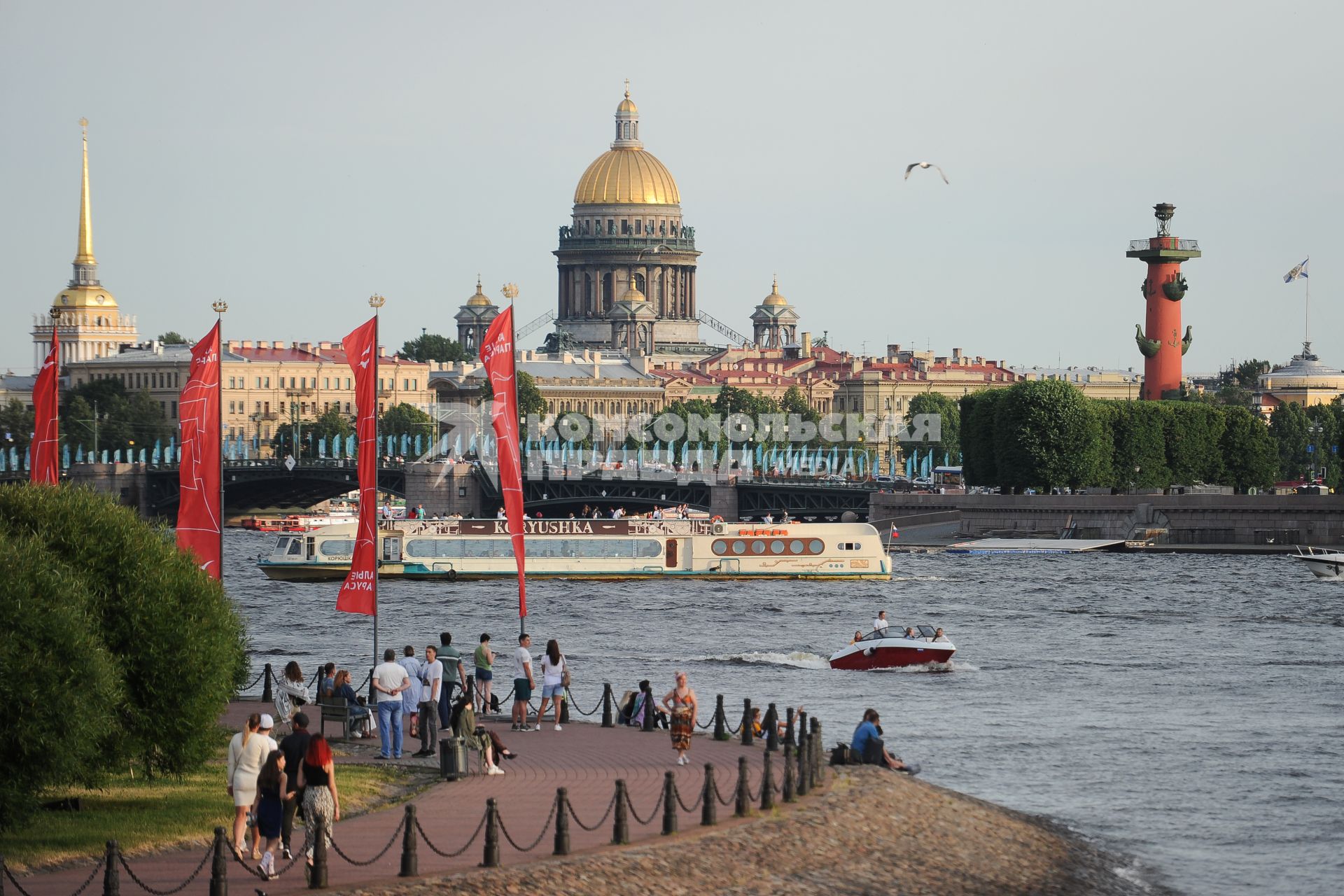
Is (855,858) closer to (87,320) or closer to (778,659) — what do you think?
(778,659)

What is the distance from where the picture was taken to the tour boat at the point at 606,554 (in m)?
59.3

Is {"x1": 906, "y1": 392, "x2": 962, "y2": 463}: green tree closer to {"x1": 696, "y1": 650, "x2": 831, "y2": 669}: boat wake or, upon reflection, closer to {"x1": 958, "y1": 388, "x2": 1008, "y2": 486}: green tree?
{"x1": 958, "y1": 388, "x2": 1008, "y2": 486}: green tree

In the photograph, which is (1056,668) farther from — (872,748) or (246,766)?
(246,766)

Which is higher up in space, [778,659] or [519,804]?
[778,659]

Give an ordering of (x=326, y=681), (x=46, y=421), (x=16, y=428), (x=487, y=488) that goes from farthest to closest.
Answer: (x=16, y=428)
(x=487, y=488)
(x=46, y=421)
(x=326, y=681)

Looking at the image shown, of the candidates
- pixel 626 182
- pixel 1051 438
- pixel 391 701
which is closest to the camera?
pixel 391 701

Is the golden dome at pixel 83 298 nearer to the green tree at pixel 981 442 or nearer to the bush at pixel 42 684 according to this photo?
the green tree at pixel 981 442

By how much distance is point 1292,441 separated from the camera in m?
111

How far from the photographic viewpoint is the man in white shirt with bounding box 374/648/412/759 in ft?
72.8

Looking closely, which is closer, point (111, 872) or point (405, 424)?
point (111, 872)

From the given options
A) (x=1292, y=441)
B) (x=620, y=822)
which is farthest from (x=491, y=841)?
(x=1292, y=441)

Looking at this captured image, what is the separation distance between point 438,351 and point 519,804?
148586 millimetres

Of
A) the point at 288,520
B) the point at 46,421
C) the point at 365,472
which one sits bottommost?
the point at 288,520

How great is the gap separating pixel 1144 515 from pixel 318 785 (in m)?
60.2
